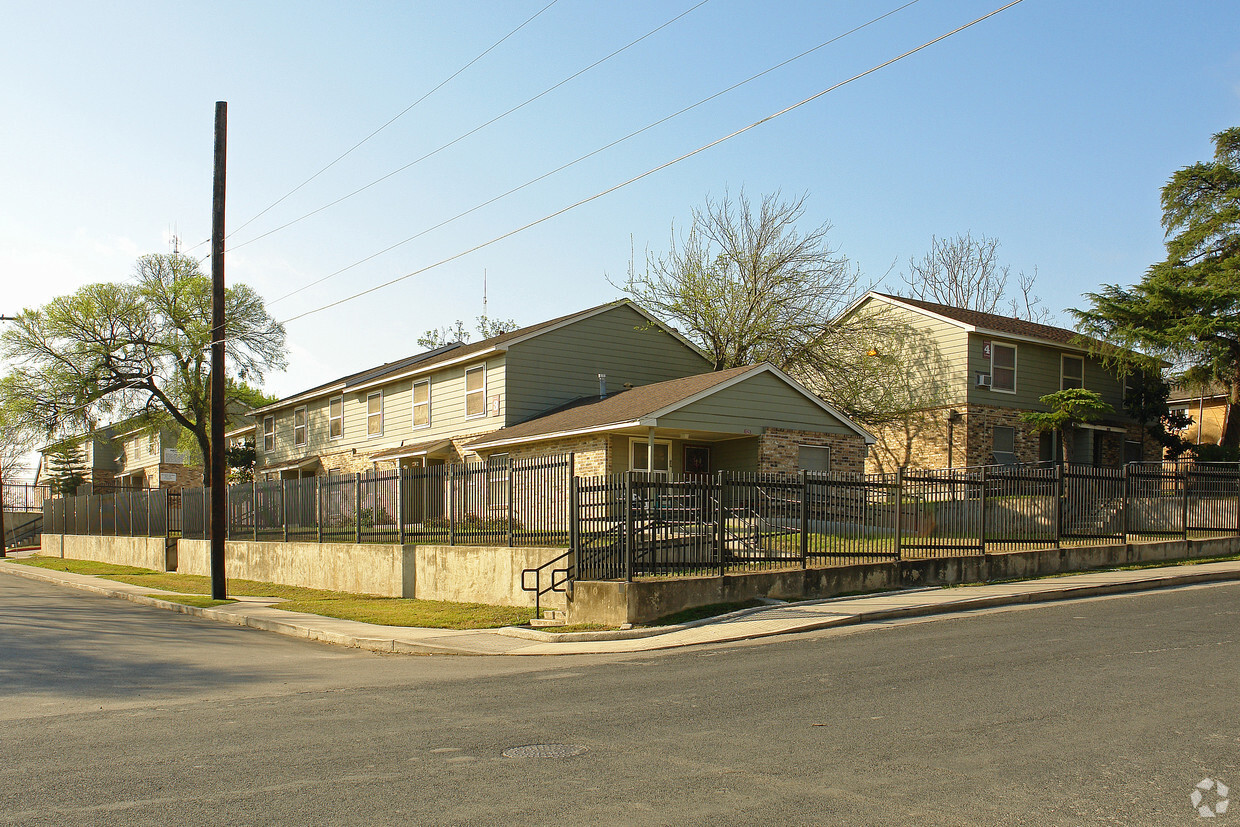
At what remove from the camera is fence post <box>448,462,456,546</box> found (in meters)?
19.3

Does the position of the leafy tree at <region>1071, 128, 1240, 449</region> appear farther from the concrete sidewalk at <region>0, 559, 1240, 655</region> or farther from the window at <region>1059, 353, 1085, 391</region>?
the concrete sidewalk at <region>0, 559, 1240, 655</region>

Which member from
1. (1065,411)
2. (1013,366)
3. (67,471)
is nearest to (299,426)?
(1013,366)

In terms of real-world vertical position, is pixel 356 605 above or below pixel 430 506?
below

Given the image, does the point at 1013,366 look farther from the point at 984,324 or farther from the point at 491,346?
the point at 491,346

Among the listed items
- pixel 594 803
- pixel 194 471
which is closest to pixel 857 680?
pixel 594 803

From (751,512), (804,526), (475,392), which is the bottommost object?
(804,526)

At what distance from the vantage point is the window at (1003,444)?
32750mm

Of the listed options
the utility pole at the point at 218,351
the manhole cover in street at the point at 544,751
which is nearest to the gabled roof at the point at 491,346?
the utility pole at the point at 218,351

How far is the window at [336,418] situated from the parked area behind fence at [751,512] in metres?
14.1

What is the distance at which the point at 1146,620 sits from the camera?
1247cm

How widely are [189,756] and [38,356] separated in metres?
45.5

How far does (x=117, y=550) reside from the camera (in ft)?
122

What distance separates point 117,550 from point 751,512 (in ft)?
101

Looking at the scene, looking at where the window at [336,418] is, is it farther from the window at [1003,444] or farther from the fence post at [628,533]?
the fence post at [628,533]
